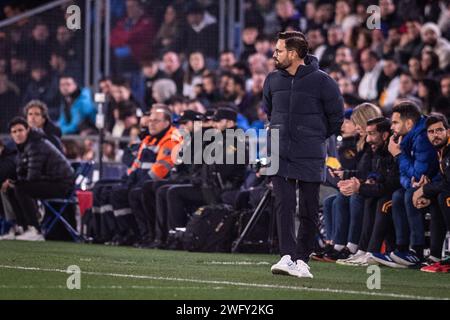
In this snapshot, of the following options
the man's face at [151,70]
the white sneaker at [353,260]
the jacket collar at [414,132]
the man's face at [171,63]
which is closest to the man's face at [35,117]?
the man's face at [151,70]

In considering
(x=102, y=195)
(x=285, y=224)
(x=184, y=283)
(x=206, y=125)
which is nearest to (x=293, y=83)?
(x=285, y=224)

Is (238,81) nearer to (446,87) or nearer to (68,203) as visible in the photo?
(68,203)

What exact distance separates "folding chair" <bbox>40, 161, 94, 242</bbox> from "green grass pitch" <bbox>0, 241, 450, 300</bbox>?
2.54 meters

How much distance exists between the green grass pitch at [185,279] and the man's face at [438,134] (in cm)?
125

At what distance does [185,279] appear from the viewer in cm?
1031

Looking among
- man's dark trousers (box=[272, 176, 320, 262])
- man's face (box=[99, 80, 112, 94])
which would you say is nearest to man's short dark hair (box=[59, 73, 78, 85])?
man's face (box=[99, 80, 112, 94])

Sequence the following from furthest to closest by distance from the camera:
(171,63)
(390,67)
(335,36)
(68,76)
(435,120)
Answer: (171,63) → (68,76) → (335,36) → (390,67) → (435,120)

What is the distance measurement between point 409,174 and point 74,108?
9169 mm

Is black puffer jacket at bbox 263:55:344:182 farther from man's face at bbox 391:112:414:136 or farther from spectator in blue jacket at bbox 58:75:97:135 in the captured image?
spectator in blue jacket at bbox 58:75:97:135

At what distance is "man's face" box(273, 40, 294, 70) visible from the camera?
10742mm

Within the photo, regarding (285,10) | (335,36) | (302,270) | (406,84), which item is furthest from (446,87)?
(285,10)

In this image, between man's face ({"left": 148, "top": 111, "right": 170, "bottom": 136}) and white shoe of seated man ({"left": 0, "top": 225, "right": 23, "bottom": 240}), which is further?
white shoe of seated man ({"left": 0, "top": 225, "right": 23, "bottom": 240})

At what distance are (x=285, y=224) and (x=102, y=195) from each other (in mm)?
5998
